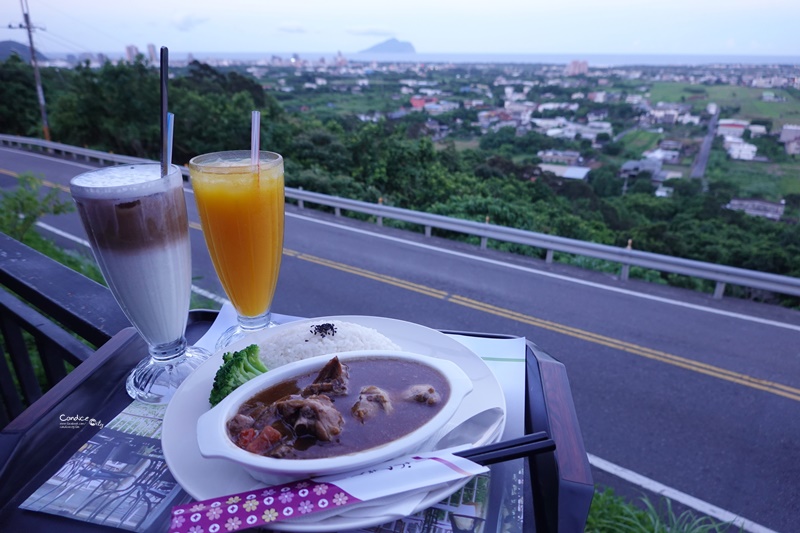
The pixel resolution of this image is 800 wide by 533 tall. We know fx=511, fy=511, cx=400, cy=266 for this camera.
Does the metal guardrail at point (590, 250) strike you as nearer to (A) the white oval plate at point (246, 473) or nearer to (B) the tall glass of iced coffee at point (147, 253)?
(B) the tall glass of iced coffee at point (147, 253)

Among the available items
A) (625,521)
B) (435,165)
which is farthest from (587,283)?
(435,165)

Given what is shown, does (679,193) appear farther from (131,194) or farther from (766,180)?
(131,194)

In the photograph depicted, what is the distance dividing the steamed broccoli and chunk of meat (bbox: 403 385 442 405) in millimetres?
345

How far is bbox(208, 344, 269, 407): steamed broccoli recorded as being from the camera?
1.01 m

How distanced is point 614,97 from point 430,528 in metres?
33.8

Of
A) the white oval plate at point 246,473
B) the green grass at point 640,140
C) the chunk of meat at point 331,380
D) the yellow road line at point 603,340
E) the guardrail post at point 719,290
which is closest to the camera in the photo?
the white oval plate at point 246,473

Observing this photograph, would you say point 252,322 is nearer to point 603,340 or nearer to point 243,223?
point 243,223

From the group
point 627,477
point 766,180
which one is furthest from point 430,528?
point 766,180

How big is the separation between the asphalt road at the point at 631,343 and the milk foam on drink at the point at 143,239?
12.0 feet

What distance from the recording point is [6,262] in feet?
5.98

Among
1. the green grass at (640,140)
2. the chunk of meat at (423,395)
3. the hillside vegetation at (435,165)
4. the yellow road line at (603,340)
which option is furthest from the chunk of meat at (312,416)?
the green grass at (640,140)

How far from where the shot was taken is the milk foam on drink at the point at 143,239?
1.10 m

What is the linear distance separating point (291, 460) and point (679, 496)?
391 cm

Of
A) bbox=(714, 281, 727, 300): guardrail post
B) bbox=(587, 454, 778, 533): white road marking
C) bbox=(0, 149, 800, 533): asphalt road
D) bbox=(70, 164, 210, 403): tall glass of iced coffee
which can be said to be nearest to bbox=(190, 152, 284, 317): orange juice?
bbox=(70, 164, 210, 403): tall glass of iced coffee
